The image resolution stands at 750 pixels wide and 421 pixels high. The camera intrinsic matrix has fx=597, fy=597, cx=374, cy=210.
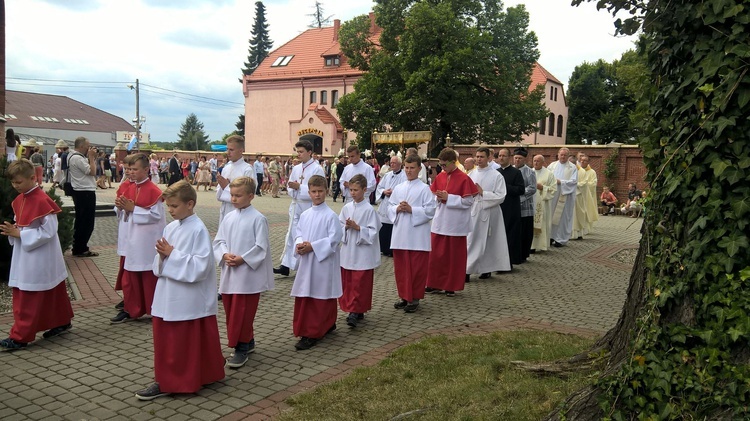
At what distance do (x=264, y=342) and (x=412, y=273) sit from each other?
2.15 metres

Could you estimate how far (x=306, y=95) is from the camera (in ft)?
172

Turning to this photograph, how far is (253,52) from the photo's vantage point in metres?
83.8

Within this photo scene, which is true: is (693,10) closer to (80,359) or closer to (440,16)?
(80,359)

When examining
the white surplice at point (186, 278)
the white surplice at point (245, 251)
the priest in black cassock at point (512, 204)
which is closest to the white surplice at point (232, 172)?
the white surplice at point (245, 251)

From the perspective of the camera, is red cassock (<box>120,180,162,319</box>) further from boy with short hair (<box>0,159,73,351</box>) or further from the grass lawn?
the grass lawn

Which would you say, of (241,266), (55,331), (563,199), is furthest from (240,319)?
(563,199)

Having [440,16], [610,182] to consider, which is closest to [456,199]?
[610,182]

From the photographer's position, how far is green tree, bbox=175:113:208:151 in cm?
9221

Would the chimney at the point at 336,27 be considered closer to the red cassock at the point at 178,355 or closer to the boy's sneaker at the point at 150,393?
the red cassock at the point at 178,355

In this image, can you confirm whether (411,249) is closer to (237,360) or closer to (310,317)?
(310,317)

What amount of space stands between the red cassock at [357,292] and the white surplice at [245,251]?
4.42 feet

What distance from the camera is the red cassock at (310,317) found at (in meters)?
5.92

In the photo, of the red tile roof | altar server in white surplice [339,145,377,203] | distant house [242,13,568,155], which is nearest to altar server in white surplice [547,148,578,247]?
altar server in white surplice [339,145,377,203]

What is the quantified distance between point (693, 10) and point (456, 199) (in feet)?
16.9
